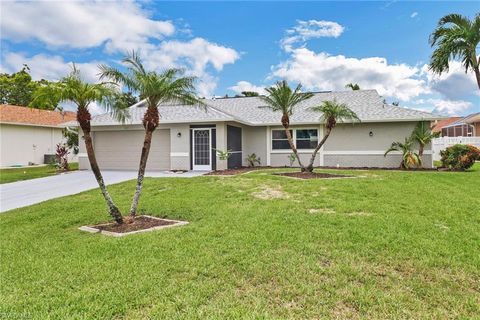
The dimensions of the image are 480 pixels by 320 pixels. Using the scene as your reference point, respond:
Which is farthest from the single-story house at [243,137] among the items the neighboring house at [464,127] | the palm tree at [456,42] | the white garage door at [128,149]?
the neighboring house at [464,127]

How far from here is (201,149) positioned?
677 inches

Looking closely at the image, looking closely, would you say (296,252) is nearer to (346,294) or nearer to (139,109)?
(346,294)

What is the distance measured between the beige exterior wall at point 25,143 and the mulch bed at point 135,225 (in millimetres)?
21893

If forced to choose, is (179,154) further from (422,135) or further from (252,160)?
(422,135)

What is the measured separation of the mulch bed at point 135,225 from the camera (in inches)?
254

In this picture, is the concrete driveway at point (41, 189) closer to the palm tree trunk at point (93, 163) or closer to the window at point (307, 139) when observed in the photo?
the palm tree trunk at point (93, 163)

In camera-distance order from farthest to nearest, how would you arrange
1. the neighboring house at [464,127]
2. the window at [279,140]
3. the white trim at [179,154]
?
the neighboring house at [464,127] < the window at [279,140] < the white trim at [179,154]

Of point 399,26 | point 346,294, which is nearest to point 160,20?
point 399,26

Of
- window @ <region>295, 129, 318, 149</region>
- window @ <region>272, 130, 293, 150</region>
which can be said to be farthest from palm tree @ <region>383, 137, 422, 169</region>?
window @ <region>272, 130, 293, 150</region>

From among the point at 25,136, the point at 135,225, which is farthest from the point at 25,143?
the point at 135,225

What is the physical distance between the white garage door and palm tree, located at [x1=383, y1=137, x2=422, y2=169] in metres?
12.3

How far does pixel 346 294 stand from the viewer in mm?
3510

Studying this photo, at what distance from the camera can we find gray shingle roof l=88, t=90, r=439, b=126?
54.3 feet

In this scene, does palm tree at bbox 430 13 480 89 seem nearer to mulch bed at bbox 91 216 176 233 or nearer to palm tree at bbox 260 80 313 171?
palm tree at bbox 260 80 313 171
